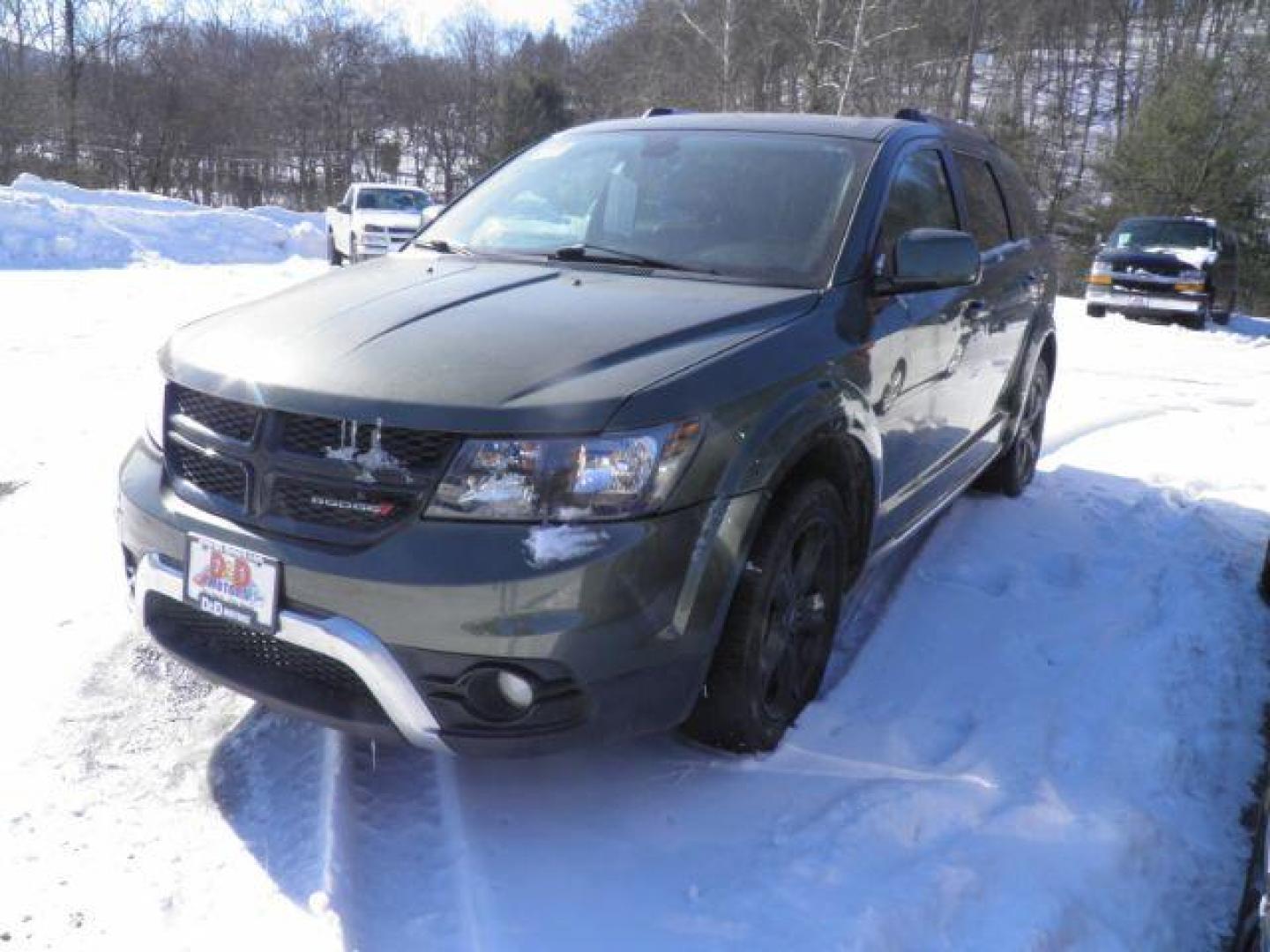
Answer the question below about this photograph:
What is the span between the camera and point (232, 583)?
2332 millimetres

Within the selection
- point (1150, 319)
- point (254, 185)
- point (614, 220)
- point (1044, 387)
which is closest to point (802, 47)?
point (1150, 319)

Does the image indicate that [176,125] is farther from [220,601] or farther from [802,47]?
[220,601]

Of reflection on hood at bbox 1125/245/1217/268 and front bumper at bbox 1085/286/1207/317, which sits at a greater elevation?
reflection on hood at bbox 1125/245/1217/268

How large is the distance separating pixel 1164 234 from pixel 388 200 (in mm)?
14077

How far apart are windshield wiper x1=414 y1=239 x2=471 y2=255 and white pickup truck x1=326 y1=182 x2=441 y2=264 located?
13560 millimetres

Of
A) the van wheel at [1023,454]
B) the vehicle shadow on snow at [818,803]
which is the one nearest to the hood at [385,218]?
the van wheel at [1023,454]

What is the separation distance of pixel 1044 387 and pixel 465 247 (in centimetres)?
372

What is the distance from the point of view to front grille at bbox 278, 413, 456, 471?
2.19m

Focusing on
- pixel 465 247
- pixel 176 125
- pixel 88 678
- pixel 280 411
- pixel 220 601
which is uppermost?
pixel 176 125

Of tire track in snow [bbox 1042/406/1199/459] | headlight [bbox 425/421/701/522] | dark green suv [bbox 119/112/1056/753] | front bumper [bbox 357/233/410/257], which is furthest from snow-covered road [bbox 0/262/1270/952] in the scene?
front bumper [bbox 357/233/410/257]

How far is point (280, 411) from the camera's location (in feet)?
7.53

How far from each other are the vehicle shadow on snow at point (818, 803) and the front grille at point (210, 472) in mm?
789

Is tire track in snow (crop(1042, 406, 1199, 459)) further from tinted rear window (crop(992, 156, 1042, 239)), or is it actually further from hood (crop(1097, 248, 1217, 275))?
hood (crop(1097, 248, 1217, 275))

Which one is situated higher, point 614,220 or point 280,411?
point 614,220
